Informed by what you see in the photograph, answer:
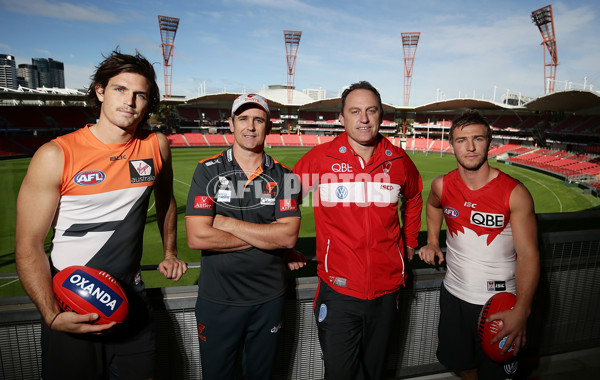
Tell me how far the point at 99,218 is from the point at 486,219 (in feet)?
9.42

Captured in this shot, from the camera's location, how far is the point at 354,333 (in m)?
2.57

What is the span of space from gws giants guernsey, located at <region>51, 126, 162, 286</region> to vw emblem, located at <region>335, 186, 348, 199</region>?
1.45 meters

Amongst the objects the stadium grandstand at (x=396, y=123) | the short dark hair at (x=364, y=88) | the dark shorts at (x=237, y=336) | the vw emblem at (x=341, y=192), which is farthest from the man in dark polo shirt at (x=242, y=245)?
the stadium grandstand at (x=396, y=123)

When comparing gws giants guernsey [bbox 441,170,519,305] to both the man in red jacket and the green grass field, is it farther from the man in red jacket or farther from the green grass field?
the green grass field

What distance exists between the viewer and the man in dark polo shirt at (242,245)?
238 centimetres

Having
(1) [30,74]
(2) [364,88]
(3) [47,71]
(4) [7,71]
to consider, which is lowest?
(2) [364,88]

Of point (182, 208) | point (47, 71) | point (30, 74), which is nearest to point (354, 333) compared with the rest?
point (182, 208)

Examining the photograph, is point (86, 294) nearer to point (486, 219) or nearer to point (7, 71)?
point (486, 219)

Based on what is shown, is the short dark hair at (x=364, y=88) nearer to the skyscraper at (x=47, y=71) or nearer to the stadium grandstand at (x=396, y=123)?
the stadium grandstand at (x=396, y=123)

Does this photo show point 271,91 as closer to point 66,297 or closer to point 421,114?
point 421,114

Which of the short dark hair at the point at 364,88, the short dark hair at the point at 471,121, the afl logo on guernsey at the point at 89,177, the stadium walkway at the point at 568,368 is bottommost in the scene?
the stadium walkway at the point at 568,368

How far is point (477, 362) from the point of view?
271 centimetres

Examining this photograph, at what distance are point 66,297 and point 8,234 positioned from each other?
13502mm

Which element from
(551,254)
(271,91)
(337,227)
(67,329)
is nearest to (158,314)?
(67,329)
